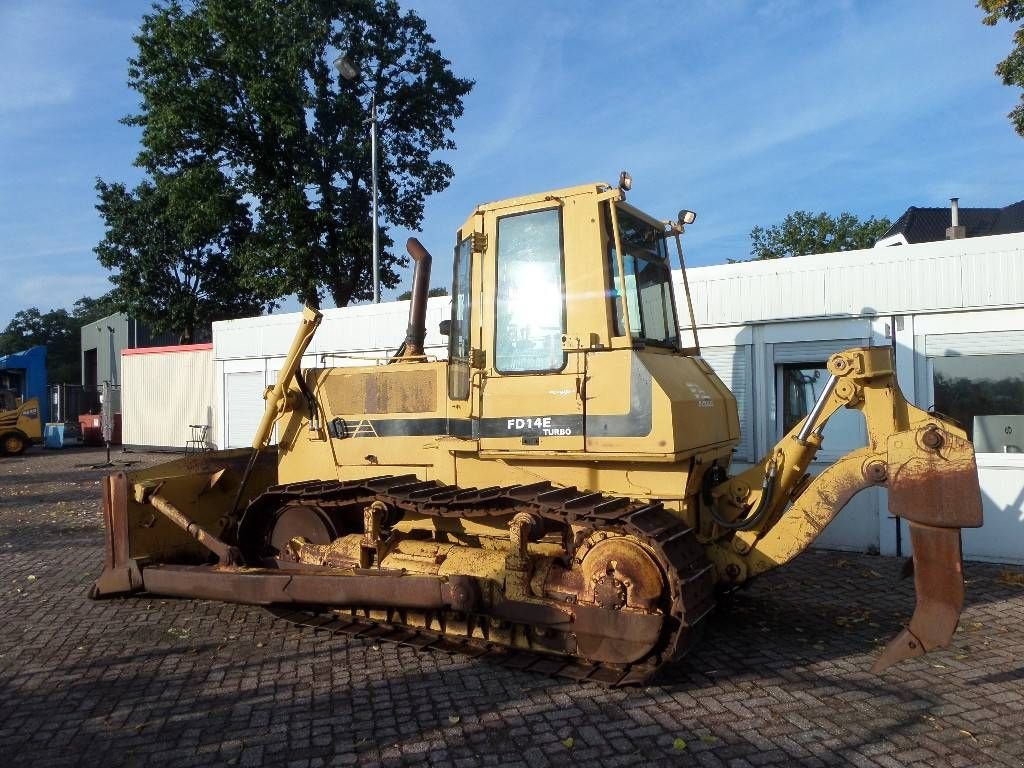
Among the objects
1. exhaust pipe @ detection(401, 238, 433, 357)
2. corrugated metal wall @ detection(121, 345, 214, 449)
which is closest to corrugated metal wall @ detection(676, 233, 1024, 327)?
exhaust pipe @ detection(401, 238, 433, 357)

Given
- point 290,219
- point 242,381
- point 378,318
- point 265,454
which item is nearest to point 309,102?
point 290,219

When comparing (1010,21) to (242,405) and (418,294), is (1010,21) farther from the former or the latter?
(242,405)

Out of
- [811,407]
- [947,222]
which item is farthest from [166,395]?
[947,222]

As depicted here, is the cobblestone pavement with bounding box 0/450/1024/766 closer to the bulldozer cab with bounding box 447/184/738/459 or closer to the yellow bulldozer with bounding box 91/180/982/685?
the yellow bulldozer with bounding box 91/180/982/685

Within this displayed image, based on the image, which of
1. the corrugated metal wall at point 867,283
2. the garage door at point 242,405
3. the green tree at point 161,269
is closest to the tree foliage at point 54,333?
the green tree at point 161,269

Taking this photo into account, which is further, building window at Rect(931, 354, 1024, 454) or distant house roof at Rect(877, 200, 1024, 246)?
distant house roof at Rect(877, 200, 1024, 246)

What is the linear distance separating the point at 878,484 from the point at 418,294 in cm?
425

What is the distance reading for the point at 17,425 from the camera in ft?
86.2

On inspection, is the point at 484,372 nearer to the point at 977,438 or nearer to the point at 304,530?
the point at 304,530

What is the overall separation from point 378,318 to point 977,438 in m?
9.78

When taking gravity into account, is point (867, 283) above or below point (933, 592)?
above

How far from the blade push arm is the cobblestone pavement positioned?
0.62m

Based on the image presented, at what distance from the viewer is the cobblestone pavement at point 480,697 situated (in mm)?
4285

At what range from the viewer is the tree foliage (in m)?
71.7
